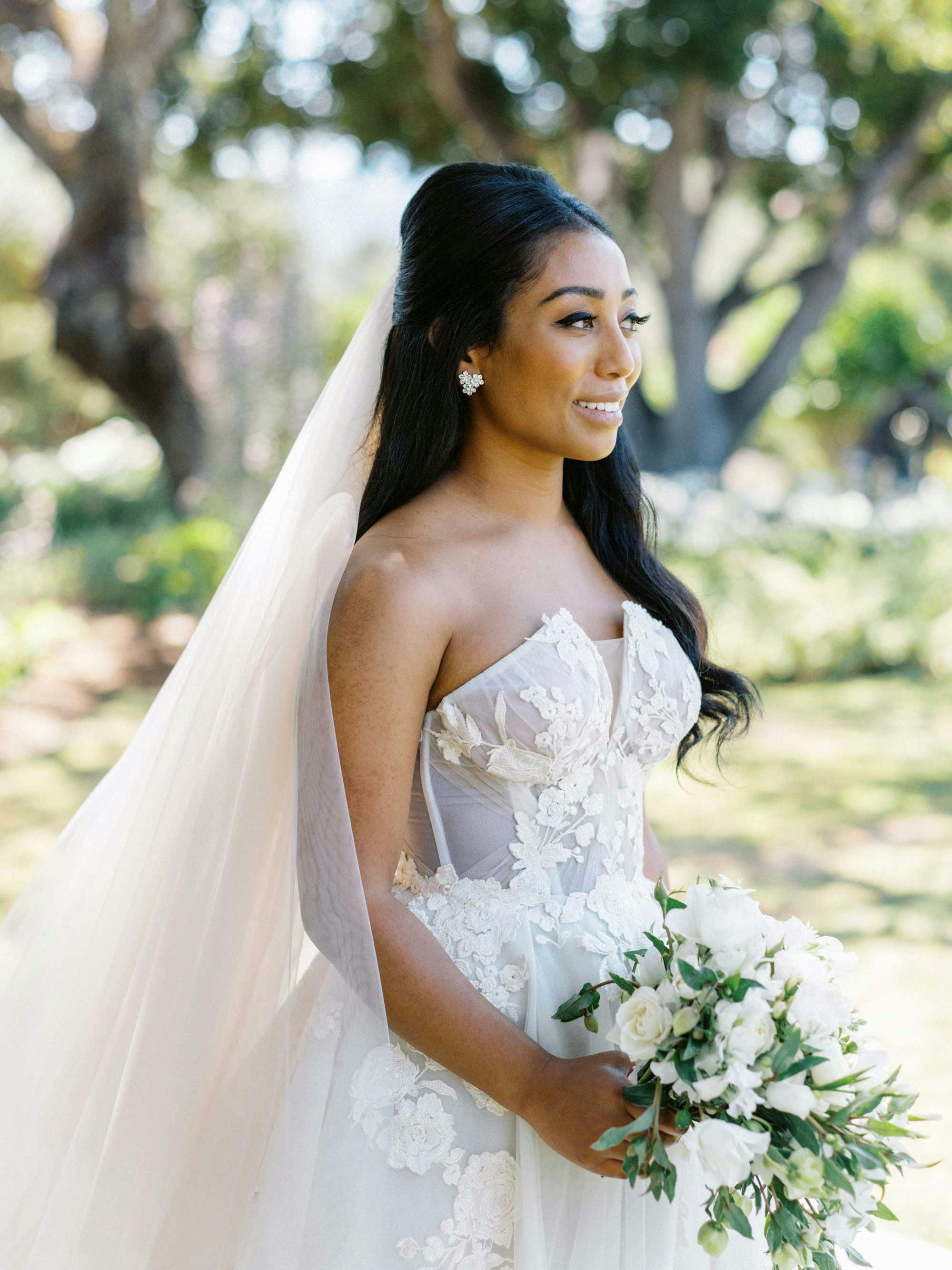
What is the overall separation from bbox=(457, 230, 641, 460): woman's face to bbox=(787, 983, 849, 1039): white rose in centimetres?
99

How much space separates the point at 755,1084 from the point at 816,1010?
15 centimetres

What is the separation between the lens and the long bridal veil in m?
1.88

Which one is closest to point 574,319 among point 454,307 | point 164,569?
point 454,307

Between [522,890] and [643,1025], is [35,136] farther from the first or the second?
[643,1025]

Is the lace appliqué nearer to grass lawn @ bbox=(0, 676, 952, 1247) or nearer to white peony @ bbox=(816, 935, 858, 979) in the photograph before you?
white peony @ bbox=(816, 935, 858, 979)

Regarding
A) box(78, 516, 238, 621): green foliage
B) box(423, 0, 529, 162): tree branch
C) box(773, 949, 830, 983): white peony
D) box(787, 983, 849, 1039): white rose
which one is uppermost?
box(423, 0, 529, 162): tree branch

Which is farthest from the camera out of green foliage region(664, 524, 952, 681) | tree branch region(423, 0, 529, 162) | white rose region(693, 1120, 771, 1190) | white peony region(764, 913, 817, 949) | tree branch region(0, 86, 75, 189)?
tree branch region(423, 0, 529, 162)

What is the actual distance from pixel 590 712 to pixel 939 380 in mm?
31466

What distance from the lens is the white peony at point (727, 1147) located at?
1.52 m

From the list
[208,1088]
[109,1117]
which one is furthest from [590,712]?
[109,1117]

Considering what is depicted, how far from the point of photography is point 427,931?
1888 millimetres

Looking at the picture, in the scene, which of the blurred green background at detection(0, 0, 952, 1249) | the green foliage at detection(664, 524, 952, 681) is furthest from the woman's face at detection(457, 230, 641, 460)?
the green foliage at detection(664, 524, 952, 681)

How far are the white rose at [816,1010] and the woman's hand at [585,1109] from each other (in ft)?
0.73

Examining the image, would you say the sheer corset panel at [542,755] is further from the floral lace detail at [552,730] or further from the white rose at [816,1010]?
the white rose at [816,1010]
